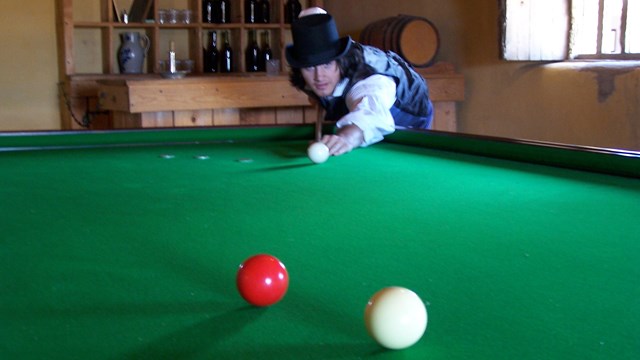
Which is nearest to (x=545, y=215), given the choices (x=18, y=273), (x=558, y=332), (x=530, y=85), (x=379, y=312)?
(x=558, y=332)

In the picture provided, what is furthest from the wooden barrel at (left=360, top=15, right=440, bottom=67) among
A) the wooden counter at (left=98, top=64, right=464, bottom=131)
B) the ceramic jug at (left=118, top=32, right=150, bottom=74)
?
the ceramic jug at (left=118, top=32, right=150, bottom=74)

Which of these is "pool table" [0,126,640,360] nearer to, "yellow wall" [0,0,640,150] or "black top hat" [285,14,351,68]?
"black top hat" [285,14,351,68]

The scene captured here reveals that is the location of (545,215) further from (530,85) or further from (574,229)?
(530,85)

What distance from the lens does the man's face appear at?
10.7 feet

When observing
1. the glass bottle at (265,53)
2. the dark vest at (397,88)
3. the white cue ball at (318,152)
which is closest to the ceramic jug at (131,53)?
the glass bottle at (265,53)

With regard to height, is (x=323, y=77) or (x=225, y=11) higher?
(x=225, y=11)

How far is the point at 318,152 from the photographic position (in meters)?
2.50

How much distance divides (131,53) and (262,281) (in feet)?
15.3

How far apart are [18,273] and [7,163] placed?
139 cm

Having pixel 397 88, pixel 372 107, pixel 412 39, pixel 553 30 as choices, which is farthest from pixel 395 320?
pixel 412 39

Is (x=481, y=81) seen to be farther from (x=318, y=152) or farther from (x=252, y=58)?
(x=318, y=152)

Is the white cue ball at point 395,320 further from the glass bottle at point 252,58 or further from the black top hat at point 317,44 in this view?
the glass bottle at point 252,58

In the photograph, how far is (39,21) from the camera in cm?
545

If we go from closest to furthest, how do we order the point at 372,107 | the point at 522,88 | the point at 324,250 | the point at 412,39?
the point at 324,250 < the point at 372,107 < the point at 522,88 < the point at 412,39
